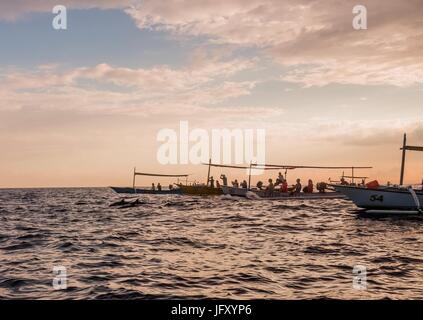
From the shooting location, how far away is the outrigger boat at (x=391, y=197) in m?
32.7

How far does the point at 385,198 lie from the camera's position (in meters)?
33.6

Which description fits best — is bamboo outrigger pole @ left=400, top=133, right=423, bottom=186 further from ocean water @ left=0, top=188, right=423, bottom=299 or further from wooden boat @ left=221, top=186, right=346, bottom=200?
wooden boat @ left=221, top=186, right=346, bottom=200

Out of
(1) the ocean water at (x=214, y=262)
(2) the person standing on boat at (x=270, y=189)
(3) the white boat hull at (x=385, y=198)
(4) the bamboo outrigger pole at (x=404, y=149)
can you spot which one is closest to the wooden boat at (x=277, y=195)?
(2) the person standing on boat at (x=270, y=189)

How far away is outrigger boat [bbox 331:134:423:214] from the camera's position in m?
32.7

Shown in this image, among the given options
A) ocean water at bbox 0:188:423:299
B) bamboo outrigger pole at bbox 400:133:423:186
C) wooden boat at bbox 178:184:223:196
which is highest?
bamboo outrigger pole at bbox 400:133:423:186

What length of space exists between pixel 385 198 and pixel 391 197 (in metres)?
0.46

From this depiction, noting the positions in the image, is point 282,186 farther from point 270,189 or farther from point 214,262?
point 214,262

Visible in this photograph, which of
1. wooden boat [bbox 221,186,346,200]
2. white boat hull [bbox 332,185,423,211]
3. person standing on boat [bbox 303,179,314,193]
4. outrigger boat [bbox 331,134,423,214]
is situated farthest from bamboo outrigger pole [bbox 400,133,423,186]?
person standing on boat [bbox 303,179,314,193]

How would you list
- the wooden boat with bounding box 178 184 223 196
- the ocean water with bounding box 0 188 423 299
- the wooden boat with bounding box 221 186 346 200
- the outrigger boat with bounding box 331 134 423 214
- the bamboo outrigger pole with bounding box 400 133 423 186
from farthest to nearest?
1. the wooden boat with bounding box 178 184 223 196
2. the wooden boat with bounding box 221 186 346 200
3. the bamboo outrigger pole with bounding box 400 133 423 186
4. the outrigger boat with bounding box 331 134 423 214
5. the ocean water with bounding box 0 188 423 299

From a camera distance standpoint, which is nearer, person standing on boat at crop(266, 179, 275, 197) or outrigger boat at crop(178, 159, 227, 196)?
person standing on boat at crop(266, 179, 275, 197)

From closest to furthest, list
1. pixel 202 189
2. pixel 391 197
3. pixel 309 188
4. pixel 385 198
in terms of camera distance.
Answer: pixel 391 197
pixel 385 198
pixel 309 188
pixel 202 189

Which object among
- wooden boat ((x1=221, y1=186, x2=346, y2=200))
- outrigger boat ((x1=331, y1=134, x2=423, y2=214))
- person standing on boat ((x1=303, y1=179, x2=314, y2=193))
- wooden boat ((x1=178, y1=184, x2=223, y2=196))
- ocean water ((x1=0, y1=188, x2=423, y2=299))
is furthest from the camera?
wooden boat ((x1=178, y1=184, x2=223, y2=196))

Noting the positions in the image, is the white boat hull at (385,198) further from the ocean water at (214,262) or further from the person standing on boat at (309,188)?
the person standing on boat at (309,188)

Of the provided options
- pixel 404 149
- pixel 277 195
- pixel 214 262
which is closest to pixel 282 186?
pixel 277 195
